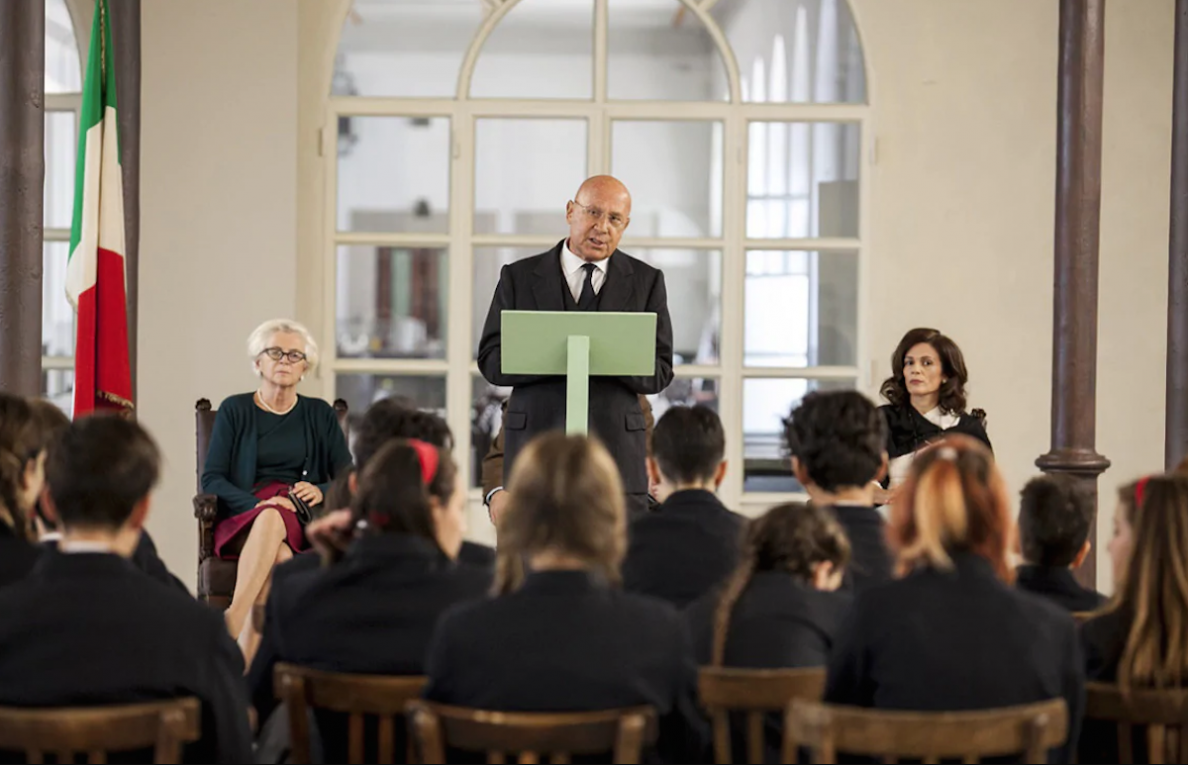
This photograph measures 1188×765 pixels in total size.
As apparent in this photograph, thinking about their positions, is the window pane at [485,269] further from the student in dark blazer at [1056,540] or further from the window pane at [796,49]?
the student in dark blazer at [1056,540]

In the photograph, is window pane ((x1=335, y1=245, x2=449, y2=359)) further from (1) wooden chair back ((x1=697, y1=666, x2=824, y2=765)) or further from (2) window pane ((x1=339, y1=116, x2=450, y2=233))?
(1) wooden chair back ((x1=697, y1=666, x2=824, y2=765))

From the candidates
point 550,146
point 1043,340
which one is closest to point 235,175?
point 550,146

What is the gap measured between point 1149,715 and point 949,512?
0.49 metres

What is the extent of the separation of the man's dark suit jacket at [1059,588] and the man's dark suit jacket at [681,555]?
61 centimetres

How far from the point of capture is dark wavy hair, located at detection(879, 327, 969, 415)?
5.42 meters

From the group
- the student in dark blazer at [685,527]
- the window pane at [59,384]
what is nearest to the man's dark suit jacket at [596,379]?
the student in dark blazer at [685,527]

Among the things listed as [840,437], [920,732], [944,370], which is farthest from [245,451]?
[920,732]

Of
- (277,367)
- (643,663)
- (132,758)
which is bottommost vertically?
(132,758)

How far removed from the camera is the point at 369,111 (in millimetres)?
6996

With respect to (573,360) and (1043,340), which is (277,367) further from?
(1043,340)

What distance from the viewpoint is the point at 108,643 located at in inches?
93.0

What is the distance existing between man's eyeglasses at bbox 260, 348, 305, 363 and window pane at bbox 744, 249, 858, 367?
7.98 feet

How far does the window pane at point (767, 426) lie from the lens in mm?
7074

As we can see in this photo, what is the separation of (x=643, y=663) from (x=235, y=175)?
4994mm
